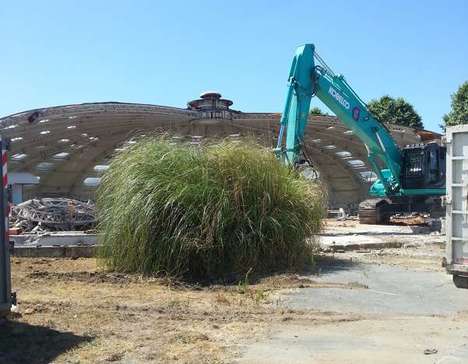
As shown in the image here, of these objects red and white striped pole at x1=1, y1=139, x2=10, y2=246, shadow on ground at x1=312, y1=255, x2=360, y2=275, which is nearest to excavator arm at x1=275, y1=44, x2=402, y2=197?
shadow on ground at x1=312, y1=255, x2=360, y2=275

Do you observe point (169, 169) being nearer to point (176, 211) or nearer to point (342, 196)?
point (176, 211)

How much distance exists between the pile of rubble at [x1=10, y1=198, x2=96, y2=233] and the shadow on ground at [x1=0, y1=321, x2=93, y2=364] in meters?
11.4

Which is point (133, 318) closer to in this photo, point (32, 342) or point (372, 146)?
point (32, 342)

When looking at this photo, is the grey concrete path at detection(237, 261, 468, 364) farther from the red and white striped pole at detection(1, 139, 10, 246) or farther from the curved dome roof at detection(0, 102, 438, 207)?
the curved dome roof at detection(0, 102, 438, 207)

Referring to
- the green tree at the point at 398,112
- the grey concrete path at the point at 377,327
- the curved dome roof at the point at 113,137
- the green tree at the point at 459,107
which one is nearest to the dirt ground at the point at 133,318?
the grey concrete path at the point at 377,327

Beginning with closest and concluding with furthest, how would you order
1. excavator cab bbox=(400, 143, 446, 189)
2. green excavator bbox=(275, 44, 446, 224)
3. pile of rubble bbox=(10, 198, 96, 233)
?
pile of rubble bbox=(10, 198, 96, 233) → green excavator bbox=(275, 44, 446, 224) → excavator cab bbox=(400, 143, 446, 189)

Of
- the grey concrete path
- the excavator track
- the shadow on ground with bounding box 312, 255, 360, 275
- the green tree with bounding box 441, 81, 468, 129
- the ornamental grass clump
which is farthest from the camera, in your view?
the green tree with bounding box 441, 81, 468, 129

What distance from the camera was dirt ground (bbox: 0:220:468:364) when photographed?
594 cm

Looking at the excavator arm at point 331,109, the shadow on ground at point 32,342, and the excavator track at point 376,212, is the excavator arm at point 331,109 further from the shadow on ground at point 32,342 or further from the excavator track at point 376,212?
the shadow on ground at point 32,342

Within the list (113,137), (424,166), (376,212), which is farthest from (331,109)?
(113,137)

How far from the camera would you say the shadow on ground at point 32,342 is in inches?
229

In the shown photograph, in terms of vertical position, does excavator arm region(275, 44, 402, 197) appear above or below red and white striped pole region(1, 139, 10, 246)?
above

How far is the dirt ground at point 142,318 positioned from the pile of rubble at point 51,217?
7.10 metres

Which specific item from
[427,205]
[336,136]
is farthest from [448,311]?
[336,136]
